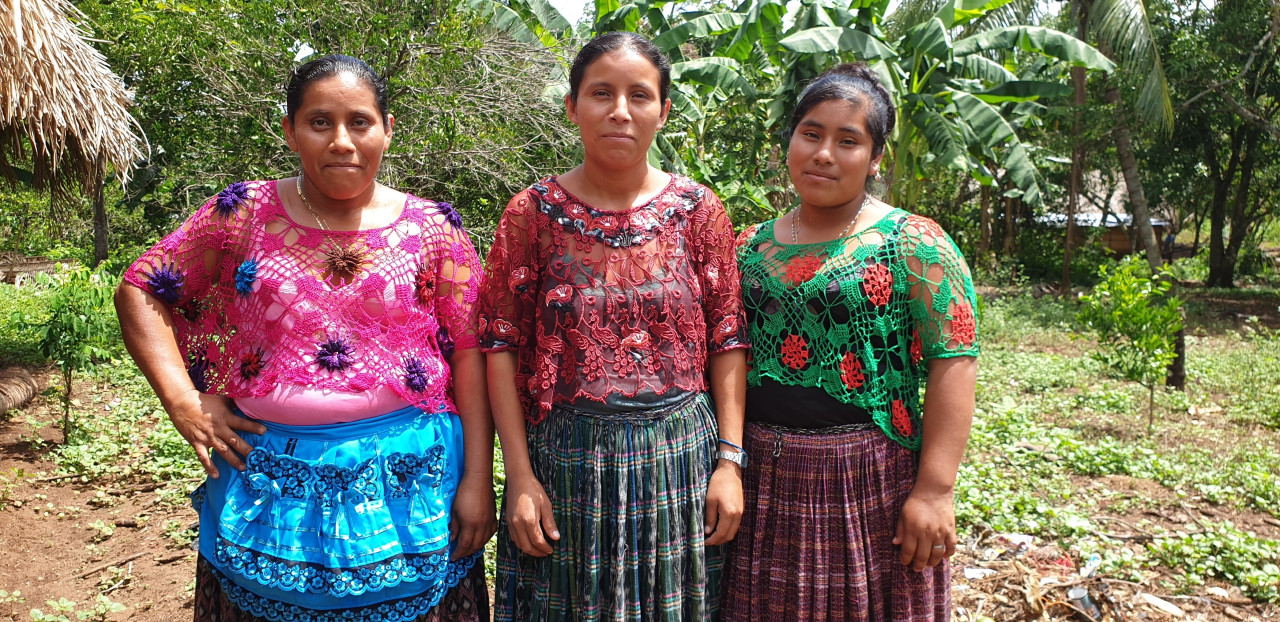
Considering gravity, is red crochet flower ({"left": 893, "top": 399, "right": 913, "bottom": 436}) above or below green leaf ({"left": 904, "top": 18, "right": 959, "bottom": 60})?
below

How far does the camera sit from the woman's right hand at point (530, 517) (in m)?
1.76

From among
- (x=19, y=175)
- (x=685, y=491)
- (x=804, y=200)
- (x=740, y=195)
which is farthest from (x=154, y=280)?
(x=740, y=195)

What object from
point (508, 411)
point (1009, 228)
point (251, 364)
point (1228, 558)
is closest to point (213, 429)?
point (251, 364)

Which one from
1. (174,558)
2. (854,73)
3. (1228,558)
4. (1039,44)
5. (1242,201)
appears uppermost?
(1039,44)

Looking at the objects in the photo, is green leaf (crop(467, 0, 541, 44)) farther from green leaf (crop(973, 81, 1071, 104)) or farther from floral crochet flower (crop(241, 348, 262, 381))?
floral crochet flower (crop(241, 348, 262, 381))

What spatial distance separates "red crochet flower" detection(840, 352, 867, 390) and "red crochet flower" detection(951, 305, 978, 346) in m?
0.20

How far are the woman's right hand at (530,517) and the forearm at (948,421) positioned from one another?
807 mm

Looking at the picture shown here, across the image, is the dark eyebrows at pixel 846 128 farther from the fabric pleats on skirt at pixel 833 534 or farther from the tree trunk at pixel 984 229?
the tree trunk at pixel 984 229

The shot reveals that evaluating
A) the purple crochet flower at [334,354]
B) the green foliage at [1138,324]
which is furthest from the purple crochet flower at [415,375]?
the green foliage at [1138,324]

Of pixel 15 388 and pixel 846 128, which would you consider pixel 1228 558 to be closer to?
pixel 846 128

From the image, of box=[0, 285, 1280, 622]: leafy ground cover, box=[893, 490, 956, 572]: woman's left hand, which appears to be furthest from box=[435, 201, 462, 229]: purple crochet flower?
box=[0, 285, 1280, 622]: leafy ground cover

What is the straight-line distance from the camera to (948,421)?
1786 mm

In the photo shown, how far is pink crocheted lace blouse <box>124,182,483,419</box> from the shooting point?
69.4 inches

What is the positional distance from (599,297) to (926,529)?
2.79 feet
